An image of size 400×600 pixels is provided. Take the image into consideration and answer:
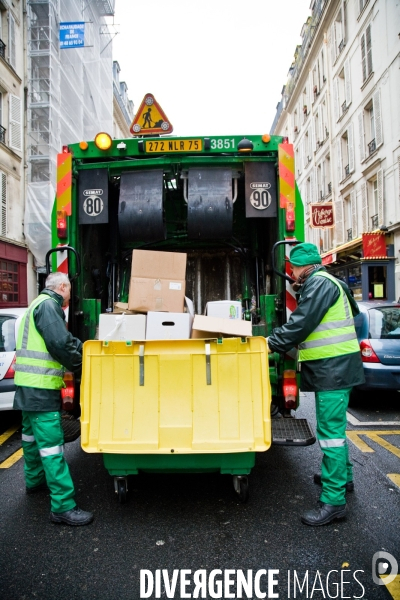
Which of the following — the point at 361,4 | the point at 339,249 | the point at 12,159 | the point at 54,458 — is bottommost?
the point at 54,458

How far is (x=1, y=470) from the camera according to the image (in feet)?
12.7

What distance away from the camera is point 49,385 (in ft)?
9.74

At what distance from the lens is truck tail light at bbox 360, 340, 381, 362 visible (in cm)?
543

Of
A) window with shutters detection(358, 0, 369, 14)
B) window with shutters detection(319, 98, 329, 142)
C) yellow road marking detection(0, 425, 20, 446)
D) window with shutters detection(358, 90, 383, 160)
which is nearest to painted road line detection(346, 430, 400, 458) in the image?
yellow road marking detection(0, 425, 20, 446)

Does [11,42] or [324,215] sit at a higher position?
[11,42]

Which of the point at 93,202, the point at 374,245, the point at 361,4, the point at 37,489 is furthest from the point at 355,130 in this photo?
the point at 37,489

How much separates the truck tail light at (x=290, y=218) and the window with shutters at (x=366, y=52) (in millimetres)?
16105

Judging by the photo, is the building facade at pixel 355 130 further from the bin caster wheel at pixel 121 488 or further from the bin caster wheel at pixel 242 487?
the bin caster wheel at pixel 121 488

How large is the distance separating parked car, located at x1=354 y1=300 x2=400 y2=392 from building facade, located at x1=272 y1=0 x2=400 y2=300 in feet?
33.1

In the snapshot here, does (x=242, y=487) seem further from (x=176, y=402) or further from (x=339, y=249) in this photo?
→ (x=339, y=249)

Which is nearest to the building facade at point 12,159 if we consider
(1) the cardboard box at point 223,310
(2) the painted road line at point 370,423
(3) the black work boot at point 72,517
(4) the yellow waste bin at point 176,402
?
(2) the painted road line at point 370,423

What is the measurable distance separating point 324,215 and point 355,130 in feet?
11.8

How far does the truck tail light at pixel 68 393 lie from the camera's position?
11.0ft

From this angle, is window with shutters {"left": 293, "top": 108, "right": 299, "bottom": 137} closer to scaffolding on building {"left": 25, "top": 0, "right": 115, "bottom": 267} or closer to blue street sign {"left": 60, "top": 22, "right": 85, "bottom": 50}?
scaffolding on building {"left": 25, "top": 0, "right": 115, "bottom": 267}
